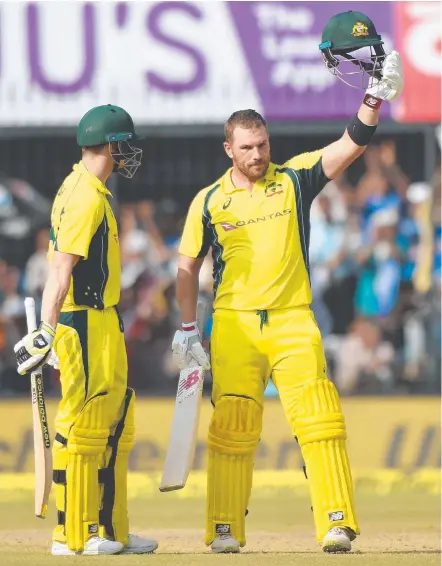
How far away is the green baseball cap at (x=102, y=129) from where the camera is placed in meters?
7.72

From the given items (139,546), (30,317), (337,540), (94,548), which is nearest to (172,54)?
(30,317)

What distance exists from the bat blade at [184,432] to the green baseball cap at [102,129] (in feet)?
4.21

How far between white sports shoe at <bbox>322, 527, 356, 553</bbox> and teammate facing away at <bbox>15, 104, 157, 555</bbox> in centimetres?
97

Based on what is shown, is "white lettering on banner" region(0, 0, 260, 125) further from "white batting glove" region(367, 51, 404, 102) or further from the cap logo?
"white batting glove" region(367, 51, 404, 102)

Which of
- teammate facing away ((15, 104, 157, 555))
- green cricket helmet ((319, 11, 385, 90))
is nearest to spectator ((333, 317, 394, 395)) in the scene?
teammate facing away ((15, 104, 157, 555))

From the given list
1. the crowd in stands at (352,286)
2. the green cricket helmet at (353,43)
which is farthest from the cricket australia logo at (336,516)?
the crowd in stands at (352,286)

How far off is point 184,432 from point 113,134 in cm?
159

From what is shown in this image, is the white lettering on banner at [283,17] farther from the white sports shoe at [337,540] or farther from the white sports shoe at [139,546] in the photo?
the white sports shoe at [337,540]

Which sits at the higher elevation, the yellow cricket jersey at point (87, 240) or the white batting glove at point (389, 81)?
the white batting glove at point (389, 81)

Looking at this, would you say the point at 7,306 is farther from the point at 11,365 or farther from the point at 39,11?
the point at 39,11

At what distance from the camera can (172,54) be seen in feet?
45.7

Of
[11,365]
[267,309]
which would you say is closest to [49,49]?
[11,365]

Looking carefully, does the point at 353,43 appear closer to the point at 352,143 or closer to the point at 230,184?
the point at 352,143

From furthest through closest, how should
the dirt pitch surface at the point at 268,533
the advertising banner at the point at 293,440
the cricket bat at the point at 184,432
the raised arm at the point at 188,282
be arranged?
the advertising banner at the point at 293,440, the raised arm at the point at 188,282, the cricket bat at the point at 184,432, the dirt pitch surface at the point at 268,533
